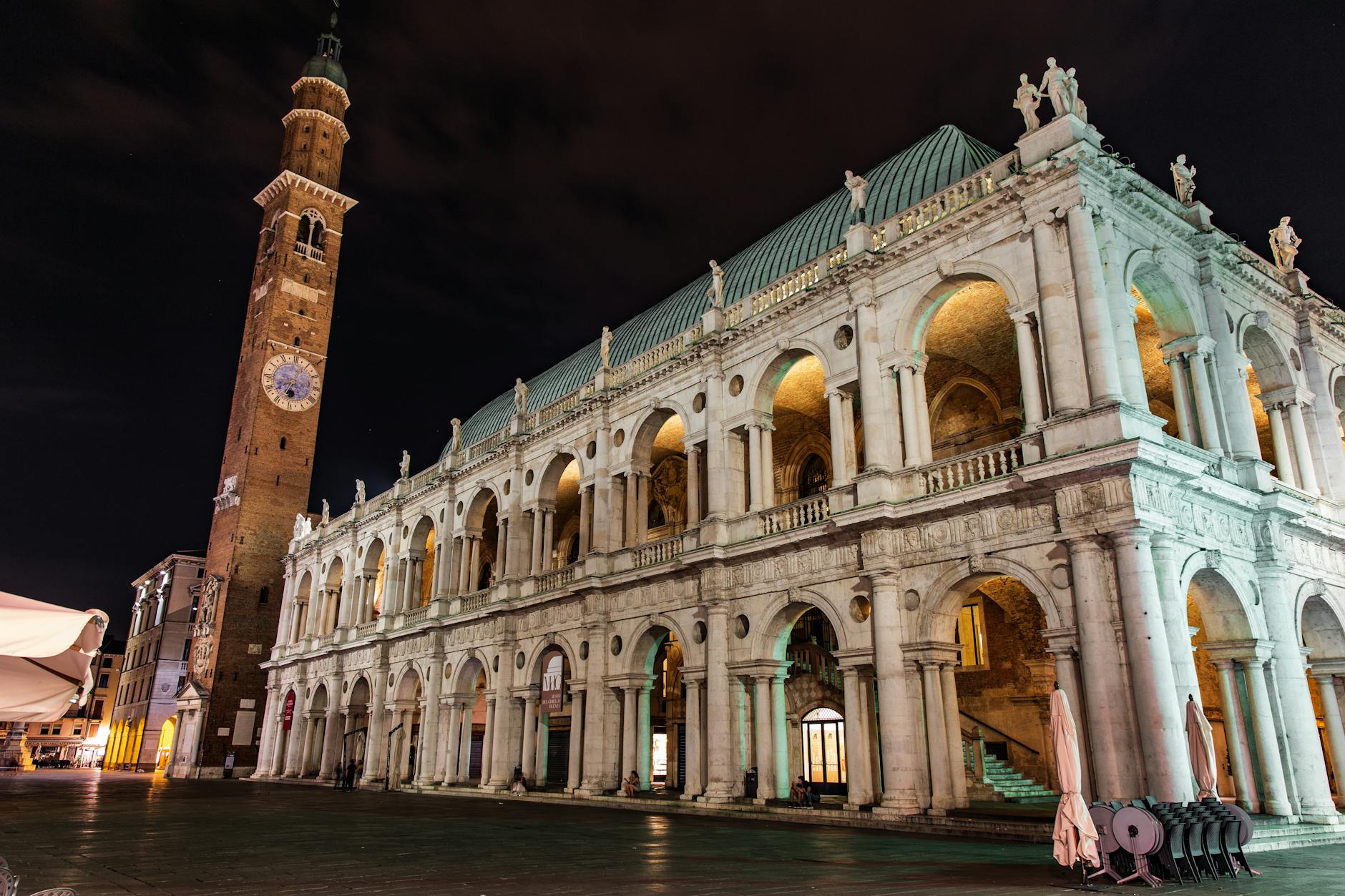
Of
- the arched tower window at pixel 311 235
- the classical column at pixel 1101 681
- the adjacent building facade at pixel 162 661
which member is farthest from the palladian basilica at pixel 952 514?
the adjacent building facade at pixel 162 661

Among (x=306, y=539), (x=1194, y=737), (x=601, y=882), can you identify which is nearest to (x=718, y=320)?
(x=1194, y=737)

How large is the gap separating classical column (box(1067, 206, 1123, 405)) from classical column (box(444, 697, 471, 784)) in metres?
27.3

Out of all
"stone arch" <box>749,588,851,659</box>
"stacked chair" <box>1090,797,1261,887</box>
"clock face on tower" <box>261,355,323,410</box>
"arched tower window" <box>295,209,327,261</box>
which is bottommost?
"stacked chair" <box>1090,797,1261,887</box>

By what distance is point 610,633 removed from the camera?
1126 inches

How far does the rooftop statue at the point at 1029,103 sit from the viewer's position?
1948cm

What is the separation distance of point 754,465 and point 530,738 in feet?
44.9

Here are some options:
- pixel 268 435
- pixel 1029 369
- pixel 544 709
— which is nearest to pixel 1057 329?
pixel 1029 369

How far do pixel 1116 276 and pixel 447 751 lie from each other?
29.1m

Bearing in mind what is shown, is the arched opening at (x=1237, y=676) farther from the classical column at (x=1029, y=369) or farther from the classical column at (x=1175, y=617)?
the classical column at (x=1029, y=369)

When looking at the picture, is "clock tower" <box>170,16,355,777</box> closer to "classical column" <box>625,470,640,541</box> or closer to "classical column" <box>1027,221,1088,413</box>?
"classical column" <box>625,470,640,541</box>

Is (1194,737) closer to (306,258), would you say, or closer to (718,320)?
(718,320)

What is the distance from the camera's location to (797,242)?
90.7ft

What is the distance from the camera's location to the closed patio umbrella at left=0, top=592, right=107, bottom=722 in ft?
20.1

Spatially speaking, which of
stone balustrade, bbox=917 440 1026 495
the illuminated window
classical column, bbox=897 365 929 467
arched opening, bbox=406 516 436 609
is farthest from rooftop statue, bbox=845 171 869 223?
arched opening, bbox=406 516 436 609
